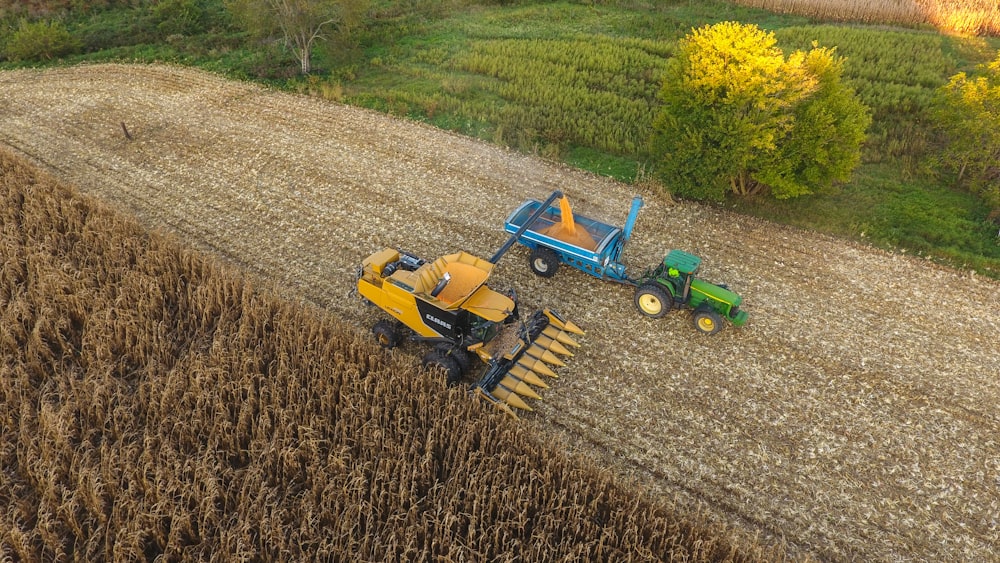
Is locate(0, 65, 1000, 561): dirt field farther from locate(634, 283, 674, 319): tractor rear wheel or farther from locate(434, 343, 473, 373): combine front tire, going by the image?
locate(434, 343, 473, 373): combine front tire

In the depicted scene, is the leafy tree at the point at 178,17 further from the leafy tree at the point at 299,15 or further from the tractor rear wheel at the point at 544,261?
the tractor rear wheel at the point at 544,261

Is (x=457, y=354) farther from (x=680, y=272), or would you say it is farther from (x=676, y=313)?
(x=676, y=313)

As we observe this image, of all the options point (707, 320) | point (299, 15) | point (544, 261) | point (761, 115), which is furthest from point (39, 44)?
point (707, 320)

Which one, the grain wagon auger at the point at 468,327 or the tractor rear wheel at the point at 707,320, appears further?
the tractor rear wheel at the point at 707,320

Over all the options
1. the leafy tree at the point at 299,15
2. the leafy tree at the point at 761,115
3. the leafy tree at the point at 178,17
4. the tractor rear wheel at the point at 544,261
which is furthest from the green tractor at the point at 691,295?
the leafy tree at the point at 178,17

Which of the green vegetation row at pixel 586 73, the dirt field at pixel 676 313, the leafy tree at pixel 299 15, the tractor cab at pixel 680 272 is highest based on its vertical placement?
the leafy tree at pixel 299 15

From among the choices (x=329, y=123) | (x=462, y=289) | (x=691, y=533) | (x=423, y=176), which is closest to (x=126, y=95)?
(x=329, y=123)
